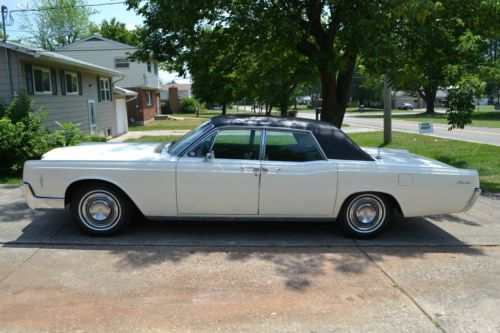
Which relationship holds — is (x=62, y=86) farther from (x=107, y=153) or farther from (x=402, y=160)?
(x=402, y=160)

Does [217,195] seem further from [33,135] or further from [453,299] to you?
[33,135]

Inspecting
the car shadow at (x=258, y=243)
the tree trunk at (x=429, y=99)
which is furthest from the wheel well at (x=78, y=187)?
the tree trunk at (x=429, y=99)

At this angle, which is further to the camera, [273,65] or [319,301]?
[273,65]

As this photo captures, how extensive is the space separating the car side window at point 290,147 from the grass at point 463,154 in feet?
16.9

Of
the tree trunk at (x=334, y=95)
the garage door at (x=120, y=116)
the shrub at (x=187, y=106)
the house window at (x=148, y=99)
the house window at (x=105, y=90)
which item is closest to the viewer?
the tree trunk at (x=334, y=95)

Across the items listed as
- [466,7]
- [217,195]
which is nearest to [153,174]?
[217,195]

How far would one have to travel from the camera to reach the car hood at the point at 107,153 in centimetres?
560

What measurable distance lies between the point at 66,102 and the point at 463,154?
1335cm

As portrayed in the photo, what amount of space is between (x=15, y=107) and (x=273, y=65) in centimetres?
620

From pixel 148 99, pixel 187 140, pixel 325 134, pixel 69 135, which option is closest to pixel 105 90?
pixel 69 135

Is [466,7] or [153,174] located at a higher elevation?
[466,7]

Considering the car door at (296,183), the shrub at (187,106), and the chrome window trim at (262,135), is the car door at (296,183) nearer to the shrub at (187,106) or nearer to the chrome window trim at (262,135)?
the chrome window trim at (262,135)

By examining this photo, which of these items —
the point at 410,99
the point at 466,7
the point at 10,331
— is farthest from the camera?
the point at 410,99

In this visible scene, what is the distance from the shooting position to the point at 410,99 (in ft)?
330
